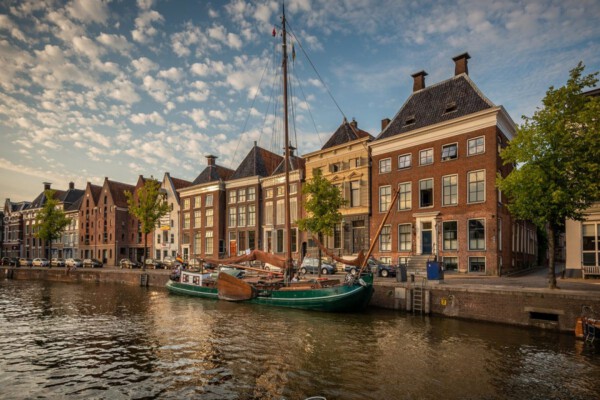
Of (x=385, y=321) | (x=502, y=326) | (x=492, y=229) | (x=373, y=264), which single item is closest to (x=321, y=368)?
(x=385, y=321)

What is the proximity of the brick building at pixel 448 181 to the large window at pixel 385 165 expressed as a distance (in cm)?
5

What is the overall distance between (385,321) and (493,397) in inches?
387

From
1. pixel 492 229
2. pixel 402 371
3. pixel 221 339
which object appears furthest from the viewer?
pixel 492 229

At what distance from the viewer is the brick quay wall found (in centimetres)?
1705

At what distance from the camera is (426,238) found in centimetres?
3359

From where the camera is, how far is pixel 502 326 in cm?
1848

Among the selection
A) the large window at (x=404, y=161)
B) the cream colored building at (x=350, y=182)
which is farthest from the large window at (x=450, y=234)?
the cream colored building at (x=350, y=182)

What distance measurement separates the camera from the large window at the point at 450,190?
1263 inches

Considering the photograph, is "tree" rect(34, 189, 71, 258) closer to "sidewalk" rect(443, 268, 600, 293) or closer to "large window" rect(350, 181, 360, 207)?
"large window" rect(350, 181, 360, 207)

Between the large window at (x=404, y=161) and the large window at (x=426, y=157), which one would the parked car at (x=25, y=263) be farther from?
the large window at (x=426, y=157)

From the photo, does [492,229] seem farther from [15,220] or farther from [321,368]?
[15,220]

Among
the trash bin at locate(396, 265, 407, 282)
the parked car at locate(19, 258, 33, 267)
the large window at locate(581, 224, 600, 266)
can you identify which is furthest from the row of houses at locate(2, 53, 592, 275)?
the parked car at locate(19, 258, 33, 267)

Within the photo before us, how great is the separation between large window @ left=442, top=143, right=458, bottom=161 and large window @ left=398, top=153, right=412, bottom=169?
3.33 metres

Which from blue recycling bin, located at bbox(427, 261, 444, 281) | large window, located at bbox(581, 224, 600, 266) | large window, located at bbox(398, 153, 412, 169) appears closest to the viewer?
blue recycling bin, located at bbox(427, 261, 444, 281)
